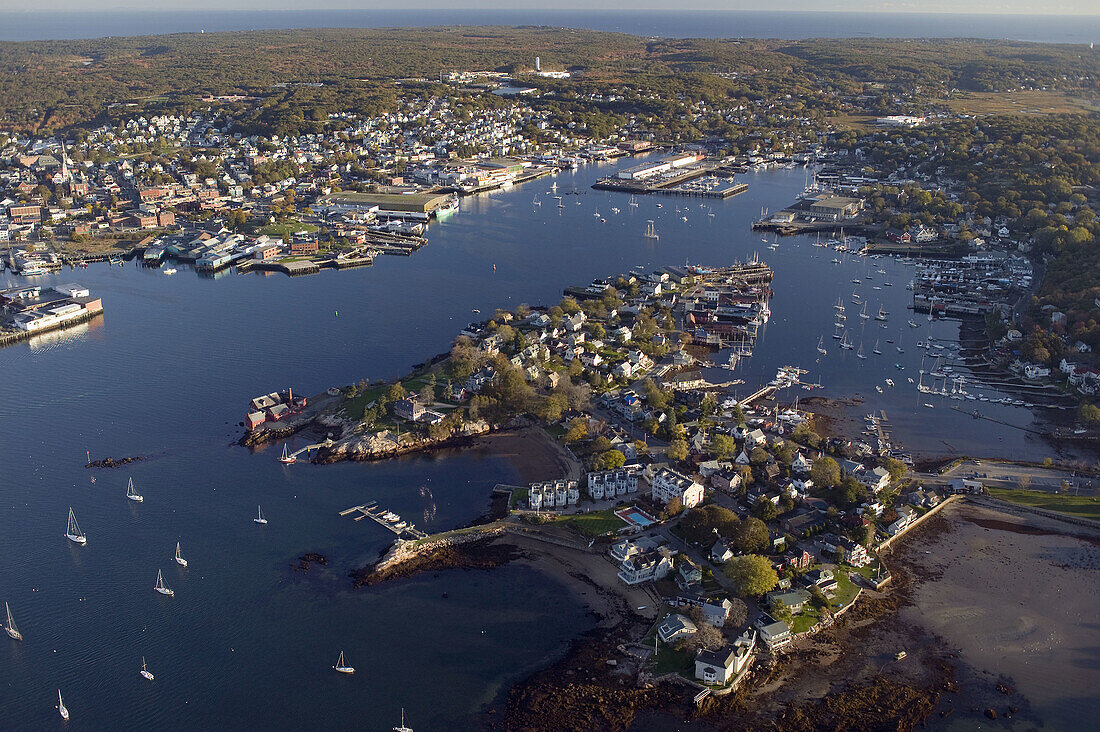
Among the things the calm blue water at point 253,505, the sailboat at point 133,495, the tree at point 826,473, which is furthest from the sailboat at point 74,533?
the tree at point 826,473

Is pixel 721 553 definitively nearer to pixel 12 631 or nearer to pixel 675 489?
pixel 675 489

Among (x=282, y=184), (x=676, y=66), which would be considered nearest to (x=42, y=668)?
(x=282, y=184)

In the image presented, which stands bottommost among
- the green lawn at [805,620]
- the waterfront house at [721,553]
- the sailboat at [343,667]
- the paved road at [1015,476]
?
the sailboat at [343,667]

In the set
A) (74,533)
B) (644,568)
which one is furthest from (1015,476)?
(74,533)

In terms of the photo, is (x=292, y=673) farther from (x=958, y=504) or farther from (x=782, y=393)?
(x=782, y=393)

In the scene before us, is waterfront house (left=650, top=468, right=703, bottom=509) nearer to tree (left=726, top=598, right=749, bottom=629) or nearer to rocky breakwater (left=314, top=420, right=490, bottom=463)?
tree (left=726, top=598, right=749, bottom=629)

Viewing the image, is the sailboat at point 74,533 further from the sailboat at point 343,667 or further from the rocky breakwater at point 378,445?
the sailboat at point 343,667
